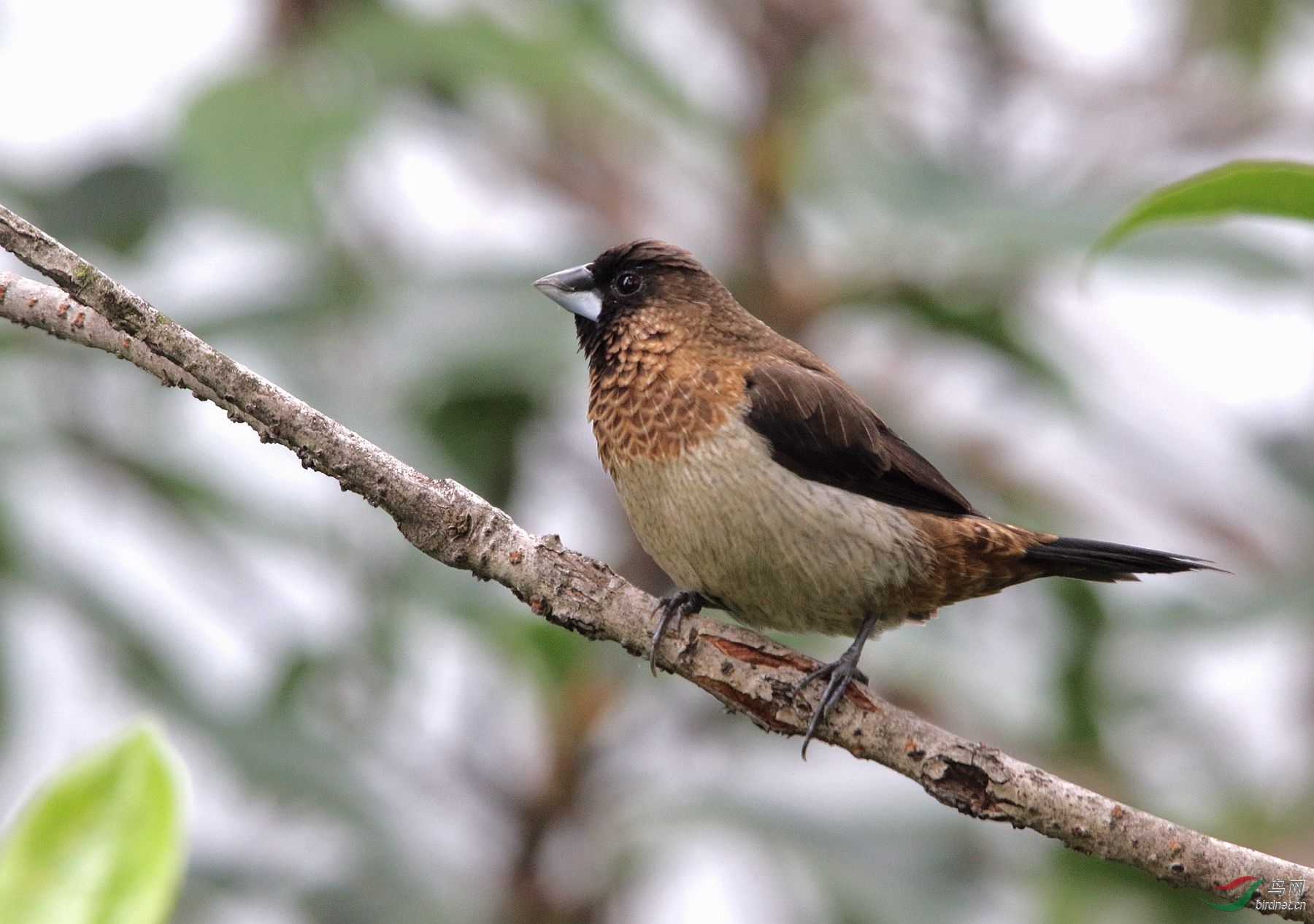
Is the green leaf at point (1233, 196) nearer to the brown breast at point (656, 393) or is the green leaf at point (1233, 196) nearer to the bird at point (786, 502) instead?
the bird at point (786, 502)

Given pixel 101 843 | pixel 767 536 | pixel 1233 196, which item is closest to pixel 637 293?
pixel 767 536

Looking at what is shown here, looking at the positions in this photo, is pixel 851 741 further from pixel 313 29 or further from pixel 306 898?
pixel 313 29

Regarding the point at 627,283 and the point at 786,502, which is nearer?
the point at 786,502

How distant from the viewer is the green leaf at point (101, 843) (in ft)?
4.75

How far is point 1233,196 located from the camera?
1.69 meters

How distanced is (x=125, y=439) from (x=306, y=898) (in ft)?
3.87

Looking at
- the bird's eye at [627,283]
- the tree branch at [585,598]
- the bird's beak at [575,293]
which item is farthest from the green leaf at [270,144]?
the tree branch at [585,598]

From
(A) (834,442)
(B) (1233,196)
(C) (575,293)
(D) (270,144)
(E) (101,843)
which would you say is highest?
(D) (270,144)

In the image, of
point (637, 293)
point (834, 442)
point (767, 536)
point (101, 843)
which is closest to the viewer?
point (101, 843)

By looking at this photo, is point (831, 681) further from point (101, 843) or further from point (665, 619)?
point (101, 843)

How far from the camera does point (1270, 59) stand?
4930 millimetres

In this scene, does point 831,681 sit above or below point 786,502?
below

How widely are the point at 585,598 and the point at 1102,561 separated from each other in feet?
3.59

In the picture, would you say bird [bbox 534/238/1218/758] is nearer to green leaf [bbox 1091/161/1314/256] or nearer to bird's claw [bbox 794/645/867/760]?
bird's claw [bbox 794/645/867/760]
